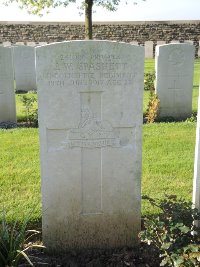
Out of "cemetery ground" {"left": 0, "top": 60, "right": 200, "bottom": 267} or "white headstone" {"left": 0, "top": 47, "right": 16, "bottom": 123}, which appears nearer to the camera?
"cemetery ground" {"left": 0, "top": 60, "right": 200, "bottom": 267}

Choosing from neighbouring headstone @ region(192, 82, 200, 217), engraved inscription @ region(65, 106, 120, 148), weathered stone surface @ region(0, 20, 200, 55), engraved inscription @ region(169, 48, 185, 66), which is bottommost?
neighbouring headstone @ region(192, 82, 200, 217)

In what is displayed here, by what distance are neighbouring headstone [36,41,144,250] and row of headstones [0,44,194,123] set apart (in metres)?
4.71

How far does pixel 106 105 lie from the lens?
2.78 metres

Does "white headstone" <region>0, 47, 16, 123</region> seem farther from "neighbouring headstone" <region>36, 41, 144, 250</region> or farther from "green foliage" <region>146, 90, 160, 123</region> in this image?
"neighbouring headstone" <region>36, 41, 144, 250</region>

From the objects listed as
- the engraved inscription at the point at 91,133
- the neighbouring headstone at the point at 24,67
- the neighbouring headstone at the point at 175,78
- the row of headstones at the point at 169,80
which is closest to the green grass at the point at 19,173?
the engraved inscription at the point at 91,133

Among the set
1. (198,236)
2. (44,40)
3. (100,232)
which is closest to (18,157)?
(100,232)

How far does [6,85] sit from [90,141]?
4783mm

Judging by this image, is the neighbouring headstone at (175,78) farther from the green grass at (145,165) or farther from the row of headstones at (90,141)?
the row of headstones at (90,141)

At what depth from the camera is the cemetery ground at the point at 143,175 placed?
2.90 metres

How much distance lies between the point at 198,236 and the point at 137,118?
94 centimetres

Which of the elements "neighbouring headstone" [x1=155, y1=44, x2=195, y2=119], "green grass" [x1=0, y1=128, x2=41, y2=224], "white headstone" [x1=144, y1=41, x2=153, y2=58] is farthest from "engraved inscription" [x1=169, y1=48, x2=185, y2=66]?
"white headstone" [x1=144, y1=41, x2=153, y2=58]

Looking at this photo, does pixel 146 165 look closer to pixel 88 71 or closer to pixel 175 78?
pixel 88 71

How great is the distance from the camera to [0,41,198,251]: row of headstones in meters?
2.71

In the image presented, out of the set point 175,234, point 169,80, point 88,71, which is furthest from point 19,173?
point 169,80
